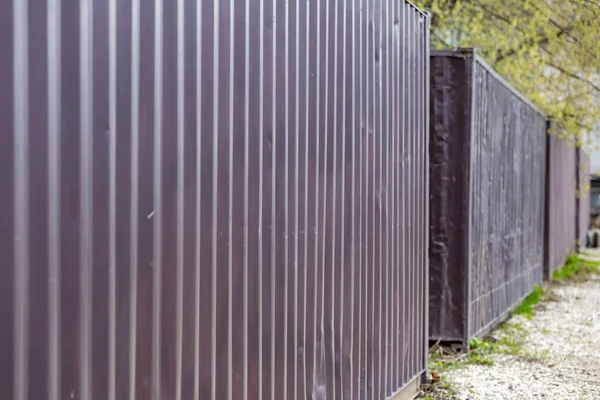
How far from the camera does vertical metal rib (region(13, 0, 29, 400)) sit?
7.30 ft

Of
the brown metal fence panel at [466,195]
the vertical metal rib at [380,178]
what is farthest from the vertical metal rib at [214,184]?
the brown metal fence panel at [466,195]

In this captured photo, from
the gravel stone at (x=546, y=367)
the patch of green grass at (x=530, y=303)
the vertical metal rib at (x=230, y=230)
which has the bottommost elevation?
the gravel stone at (x=546, y=367)

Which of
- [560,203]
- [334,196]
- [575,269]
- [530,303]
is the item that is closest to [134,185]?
[334,196]

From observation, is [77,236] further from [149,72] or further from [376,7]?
[376,7]

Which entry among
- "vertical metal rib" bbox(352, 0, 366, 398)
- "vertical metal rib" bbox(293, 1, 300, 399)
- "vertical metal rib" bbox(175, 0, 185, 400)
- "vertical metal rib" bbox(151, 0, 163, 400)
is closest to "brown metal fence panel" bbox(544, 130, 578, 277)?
"vertical metal rib" bbox(352, 0, 366, 398)

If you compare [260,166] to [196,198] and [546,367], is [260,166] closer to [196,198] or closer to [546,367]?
[196,198]

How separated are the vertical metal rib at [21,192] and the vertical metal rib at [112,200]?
35 cm

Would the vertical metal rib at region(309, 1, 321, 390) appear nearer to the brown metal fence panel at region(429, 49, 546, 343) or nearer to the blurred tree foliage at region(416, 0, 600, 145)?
the brown metal fence panel at region(429, 49, 546, 343)

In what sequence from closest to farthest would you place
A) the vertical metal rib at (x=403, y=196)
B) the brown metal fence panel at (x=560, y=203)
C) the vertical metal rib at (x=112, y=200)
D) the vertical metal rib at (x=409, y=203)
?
the vertical metal rib at (x=112, y=200) < the vertical metal rib at (x=403, y=196) < the vertical metal rib at (x=409, y=203) < the brown metal fence panel at (x=560, y=203)

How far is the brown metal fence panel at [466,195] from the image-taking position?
7629 mm

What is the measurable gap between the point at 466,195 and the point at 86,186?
5533 millimetres

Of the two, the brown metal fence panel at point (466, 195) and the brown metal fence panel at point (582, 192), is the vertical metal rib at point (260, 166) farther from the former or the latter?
the brown metal fence panel at point (582, 192)

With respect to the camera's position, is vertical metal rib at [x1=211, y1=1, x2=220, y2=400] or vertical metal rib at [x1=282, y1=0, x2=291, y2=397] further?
vertical metal rib at [x1=282, y1=0, x2=291, y2=397]

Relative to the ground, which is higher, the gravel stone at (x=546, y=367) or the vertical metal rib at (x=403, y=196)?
the vertical metal rib at (x=403, y=196)
